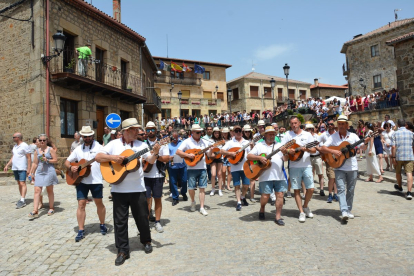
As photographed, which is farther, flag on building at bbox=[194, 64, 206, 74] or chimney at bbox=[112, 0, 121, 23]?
flag on building at bbox=[194, 64, 206, 74]

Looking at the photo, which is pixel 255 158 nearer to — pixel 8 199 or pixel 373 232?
pixel 373 232

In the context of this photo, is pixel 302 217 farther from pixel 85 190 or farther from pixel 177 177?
pixel 85 190

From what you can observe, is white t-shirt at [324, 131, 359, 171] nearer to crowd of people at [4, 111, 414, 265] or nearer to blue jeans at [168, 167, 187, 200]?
crowd of people at [4, 111, 414, 265]

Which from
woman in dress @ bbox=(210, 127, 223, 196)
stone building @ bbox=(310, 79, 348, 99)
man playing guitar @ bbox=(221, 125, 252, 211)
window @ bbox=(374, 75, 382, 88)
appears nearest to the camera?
man playing guitar @ bbox=(221, 125, 252, 211)

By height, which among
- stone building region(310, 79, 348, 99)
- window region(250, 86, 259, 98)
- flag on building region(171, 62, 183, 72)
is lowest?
window region(250, 86, 259, 98)

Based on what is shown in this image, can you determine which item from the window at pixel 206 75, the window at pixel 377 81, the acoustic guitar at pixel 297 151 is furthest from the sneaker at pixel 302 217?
the window at pixel 206 75

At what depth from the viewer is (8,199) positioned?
29.5ft

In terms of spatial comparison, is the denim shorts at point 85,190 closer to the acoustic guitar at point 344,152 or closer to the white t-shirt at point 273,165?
the white t-shirt at point 273,165

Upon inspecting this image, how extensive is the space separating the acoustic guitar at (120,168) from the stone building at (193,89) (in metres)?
36.3

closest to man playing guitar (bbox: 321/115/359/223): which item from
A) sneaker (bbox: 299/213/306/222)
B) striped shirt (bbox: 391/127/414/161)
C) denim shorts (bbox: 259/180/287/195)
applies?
sneaker (bbox: 299/213/306/222)

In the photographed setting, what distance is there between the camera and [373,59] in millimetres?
36125

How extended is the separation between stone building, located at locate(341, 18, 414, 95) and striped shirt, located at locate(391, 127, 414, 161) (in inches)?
1139

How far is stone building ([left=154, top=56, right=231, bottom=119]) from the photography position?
41.7m

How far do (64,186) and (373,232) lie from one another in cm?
992
